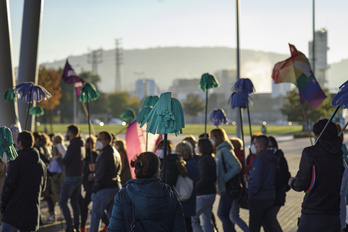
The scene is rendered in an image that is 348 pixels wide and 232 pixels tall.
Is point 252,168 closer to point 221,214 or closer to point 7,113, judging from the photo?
A: point 221,214

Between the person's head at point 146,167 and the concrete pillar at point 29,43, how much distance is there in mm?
8871

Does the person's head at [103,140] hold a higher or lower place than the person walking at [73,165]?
higher

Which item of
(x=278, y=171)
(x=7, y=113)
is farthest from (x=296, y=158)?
Answer: (x=278, y=171)

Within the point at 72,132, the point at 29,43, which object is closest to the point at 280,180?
the point at 72,132

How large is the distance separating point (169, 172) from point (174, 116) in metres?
2.42

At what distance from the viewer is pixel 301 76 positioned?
7879 millimetres

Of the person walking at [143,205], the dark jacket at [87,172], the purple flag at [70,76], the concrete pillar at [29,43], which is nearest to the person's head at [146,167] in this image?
the person walking at [143,205]

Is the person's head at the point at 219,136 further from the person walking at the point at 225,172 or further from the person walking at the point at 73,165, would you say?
the person walking at the point at 73,165

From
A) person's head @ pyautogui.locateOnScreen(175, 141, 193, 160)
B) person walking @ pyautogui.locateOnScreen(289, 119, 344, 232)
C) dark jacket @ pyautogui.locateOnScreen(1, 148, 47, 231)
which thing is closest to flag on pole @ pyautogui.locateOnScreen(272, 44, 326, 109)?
person's head @ pyautogui.locateOnScreen(175, 141, 193, 160)

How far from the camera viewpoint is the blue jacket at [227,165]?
8.27 metres

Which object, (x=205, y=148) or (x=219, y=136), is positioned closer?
(x=205, y=148)

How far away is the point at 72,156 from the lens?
31.9 feet

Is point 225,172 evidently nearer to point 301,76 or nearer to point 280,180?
point 280,180

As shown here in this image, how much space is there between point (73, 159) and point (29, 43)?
3.89 m
